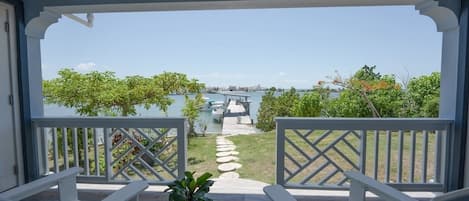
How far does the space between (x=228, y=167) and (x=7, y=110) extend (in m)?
3.07

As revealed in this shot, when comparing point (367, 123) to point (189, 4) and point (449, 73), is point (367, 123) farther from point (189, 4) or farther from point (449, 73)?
point (189, 4)

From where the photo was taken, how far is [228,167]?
185 inches

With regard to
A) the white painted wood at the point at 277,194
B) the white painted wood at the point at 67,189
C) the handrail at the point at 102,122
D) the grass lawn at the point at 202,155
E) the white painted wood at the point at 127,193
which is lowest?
the grass lawn at the point at 202,155

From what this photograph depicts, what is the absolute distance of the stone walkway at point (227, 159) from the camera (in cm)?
431

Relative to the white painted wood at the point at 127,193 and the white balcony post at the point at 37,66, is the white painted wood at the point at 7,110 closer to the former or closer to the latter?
the white balcony post at the point at 37,66

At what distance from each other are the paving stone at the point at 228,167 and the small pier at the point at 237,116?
9.63 feet

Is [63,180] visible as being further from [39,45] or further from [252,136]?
[252,136]

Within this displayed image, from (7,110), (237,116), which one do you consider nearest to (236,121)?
(237,116)

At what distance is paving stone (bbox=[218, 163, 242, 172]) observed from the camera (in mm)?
4566

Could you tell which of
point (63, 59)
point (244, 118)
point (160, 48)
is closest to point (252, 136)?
point (244, 118)

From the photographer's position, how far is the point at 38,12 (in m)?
2.96

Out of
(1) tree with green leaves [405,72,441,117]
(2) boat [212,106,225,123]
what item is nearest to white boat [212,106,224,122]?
(2) boat [212,106,225,123]

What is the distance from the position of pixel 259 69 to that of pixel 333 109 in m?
4.50

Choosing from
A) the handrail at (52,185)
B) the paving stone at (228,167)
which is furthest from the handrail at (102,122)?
the paving stone at (228,167)
